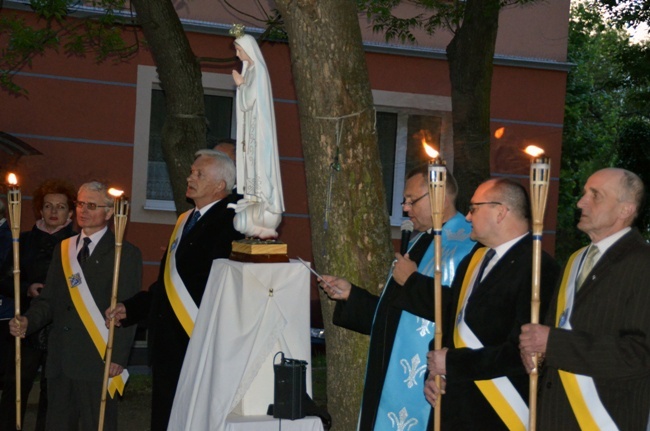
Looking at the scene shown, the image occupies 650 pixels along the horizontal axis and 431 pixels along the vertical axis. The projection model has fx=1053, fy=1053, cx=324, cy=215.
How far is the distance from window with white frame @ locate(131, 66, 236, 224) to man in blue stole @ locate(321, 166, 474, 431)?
719 cm

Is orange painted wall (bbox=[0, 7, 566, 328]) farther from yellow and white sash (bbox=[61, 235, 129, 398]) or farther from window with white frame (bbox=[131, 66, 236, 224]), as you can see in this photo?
yellow and white sash (bbox=[61, 235, 129, 398])

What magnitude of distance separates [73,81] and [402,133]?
430cm

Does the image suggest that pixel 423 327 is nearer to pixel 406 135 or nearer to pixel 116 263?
pixel 116 263

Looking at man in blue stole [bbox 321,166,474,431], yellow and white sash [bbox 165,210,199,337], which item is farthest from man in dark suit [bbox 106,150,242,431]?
man in blue stole [bbox 321,166,474,431]

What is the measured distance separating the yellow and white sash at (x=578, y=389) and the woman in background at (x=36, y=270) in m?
4.01

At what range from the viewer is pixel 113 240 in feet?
22.4

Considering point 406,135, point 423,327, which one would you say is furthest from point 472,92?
point 423,327

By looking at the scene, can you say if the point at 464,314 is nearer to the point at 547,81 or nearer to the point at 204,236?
the point at 204,236

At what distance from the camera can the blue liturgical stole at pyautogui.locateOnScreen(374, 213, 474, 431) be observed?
17.0 feet

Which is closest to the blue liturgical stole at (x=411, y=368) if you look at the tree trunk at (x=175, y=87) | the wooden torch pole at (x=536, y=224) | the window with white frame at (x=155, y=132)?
the wooden torch pole at (x=536, y=224)

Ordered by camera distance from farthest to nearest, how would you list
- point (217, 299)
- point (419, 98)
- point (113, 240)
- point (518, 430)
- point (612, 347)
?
1. point (419, 98)
2. point (113, 240)
3. point (217, 299)
4. point (518, 430)
5. point (612, 347)

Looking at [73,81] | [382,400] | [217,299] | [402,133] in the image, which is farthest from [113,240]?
[402,133]

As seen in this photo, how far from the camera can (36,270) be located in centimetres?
747

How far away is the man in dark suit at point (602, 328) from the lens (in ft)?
13.6
